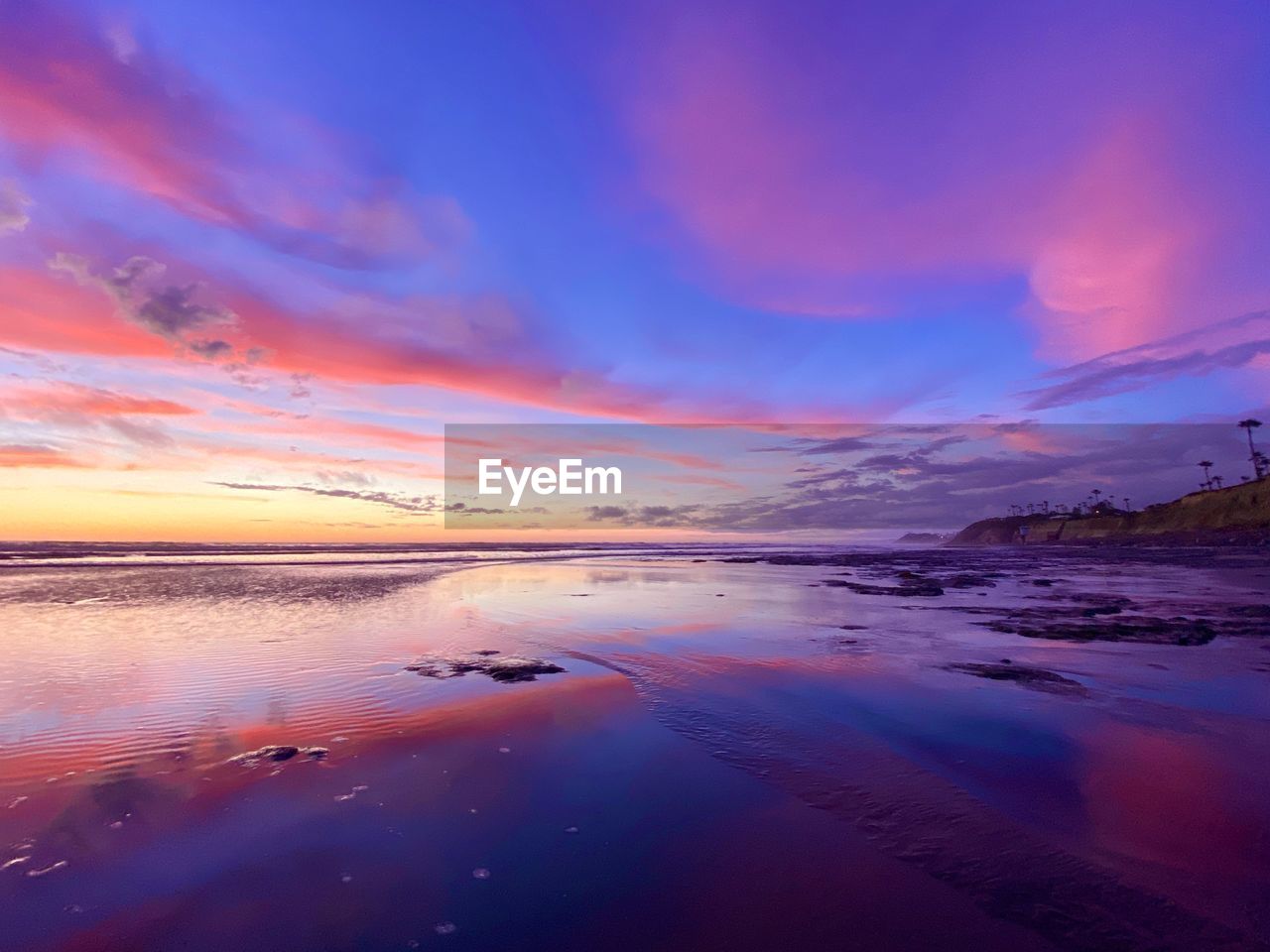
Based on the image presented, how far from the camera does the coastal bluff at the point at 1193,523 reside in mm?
77750

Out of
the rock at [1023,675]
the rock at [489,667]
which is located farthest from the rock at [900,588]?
the rock at [489,667]

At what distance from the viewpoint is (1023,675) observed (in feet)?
38.4

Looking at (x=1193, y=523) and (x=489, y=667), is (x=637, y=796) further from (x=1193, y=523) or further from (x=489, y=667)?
(x=1193, y=523)

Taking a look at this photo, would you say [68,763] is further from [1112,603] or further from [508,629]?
[1112,603]

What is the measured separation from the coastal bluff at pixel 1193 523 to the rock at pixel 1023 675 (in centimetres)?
8568

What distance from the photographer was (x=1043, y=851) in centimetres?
508

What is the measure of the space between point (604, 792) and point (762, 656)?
314 inches

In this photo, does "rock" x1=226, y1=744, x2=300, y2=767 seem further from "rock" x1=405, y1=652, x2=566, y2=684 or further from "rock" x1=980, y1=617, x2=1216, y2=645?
"rock" x1=980, y1=617, x2=1216, y2=645

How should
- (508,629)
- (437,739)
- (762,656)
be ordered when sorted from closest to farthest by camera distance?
(437,739) < (762,656) < (508,629)

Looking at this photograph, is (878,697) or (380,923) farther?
(878,697)

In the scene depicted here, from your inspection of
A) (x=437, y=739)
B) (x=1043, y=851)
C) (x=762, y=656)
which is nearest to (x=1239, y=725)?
(x=1043, y=851)

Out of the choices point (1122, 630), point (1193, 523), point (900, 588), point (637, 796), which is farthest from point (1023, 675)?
point (1193, 523)

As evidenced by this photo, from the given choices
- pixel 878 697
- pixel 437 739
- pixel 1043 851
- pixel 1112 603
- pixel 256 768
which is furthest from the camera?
pixel 1112 603

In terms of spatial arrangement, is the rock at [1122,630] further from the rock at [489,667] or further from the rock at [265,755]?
the rock at [265,755]
